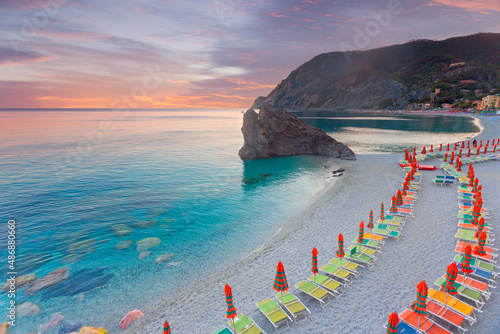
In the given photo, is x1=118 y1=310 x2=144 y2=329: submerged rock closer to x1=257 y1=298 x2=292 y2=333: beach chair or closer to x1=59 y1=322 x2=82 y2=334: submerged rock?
x1=59 y1=322 x2=82 y2=334: submerged rock

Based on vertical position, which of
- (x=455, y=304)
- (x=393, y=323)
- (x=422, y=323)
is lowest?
(x=422, y=323)

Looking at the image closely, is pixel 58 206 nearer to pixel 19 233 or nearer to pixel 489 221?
pixel 19 233

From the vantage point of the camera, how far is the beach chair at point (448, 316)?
8328 mm

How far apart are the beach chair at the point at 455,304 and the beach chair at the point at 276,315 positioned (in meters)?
5.50

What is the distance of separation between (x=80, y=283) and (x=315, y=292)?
12010 mm

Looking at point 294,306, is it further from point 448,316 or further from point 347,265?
point 448,316

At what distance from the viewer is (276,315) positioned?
9.29 metres

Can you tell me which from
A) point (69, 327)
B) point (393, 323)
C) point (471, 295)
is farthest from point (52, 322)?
point (471, 295)

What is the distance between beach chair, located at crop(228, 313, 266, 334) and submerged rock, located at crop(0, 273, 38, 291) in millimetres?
11766

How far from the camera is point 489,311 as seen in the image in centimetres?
920

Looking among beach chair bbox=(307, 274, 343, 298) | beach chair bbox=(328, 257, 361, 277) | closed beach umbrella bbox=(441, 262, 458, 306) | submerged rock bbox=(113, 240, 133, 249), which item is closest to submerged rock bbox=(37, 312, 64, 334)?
submerged rock bbox=(113, 240, 133, 249)

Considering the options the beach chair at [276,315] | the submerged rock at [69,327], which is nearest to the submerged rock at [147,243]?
the submerged rock at [69,327]

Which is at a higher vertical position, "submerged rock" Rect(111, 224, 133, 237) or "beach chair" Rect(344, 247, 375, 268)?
"beach chair" Rect(344, 247, 375, 268)

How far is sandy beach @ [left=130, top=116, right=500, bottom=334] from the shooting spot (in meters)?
9.58
